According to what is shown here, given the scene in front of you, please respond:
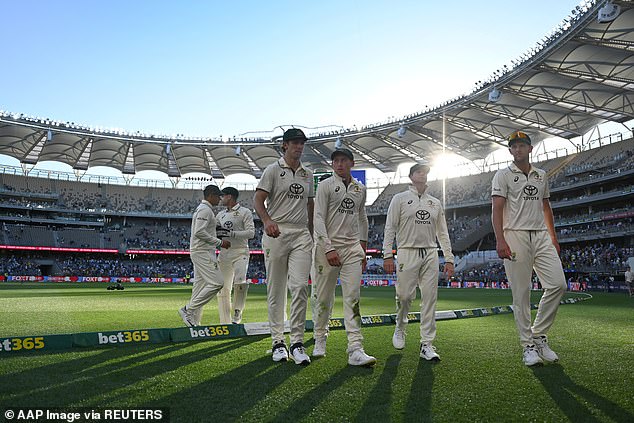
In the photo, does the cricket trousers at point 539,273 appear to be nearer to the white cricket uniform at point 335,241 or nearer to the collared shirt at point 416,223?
the collared shirt at point 416,223

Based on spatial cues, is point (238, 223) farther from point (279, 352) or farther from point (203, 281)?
point (279, 352)

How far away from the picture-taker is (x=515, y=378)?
459 centimetres

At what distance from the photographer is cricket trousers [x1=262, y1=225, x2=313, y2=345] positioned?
5797 mm

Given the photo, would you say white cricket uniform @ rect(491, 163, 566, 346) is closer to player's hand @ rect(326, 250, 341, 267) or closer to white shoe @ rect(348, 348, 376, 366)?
white shoe @ rect(348, 348, 376, 366)

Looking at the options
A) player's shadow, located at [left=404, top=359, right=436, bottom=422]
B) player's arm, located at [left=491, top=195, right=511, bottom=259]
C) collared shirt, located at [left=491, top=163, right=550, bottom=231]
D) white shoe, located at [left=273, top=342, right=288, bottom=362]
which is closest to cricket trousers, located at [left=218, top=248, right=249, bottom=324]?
white shoe, located at [left=273, top=342, right=288, bottom=362]

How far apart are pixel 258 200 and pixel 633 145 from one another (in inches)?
1949

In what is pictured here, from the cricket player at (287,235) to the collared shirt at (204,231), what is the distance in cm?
221

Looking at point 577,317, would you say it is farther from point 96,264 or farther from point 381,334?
point 96,264

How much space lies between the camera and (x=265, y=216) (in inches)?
226

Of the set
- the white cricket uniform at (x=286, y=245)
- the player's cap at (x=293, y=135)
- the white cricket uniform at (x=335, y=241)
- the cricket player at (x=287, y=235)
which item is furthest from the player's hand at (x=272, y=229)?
the player's cap at (x=293, y=135)

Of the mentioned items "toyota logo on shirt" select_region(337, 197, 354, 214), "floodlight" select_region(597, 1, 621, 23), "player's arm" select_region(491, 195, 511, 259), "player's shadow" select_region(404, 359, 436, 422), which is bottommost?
"player's shadow" select_region(404, 359, 436, 422)

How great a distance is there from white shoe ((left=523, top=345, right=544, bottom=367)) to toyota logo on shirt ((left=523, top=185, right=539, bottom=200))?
5.68 ft

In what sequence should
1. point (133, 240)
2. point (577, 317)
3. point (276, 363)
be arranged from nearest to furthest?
point (276, 363) < point (577, 317) < point (133, 240)

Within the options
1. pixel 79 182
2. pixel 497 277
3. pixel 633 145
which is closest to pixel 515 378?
pixel 497 277
